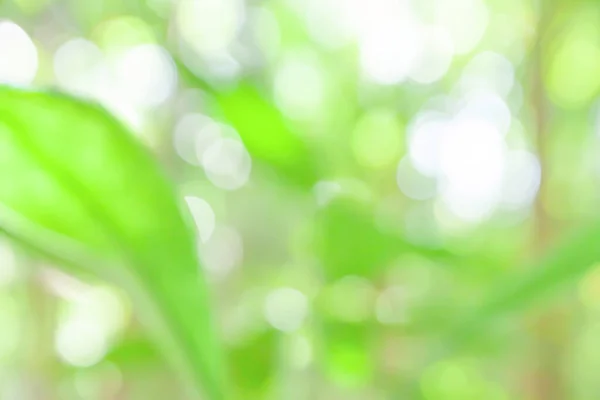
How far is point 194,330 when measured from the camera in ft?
0.74

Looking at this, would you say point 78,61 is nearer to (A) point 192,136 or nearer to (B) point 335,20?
(A) point 192,136

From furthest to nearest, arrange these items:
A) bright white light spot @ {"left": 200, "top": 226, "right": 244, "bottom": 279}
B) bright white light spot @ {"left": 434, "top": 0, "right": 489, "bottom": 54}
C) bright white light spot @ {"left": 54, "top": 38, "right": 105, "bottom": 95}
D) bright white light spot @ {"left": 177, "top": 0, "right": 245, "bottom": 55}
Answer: bright white light spot @ {"left": 434, "top": 0, "right": 489, "bottom": 54}
bright white light spot @ {"left": 200, "top": 226, "right": 244, "bottom": 279}
bright white light spot @ {"left": 177, "top": 0, "right": 245, "bottom": 55}
bright white light spot @ {"left": 54, "top": 38, "right": 105, "bottom": 95}

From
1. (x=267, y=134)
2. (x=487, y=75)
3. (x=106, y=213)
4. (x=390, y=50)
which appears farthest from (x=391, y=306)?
(x=487, y=75)

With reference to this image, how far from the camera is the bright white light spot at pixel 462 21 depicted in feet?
3.61

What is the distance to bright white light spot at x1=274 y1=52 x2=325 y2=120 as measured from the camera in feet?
2.93

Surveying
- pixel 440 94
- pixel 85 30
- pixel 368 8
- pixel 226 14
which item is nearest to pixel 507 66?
pixel 440 94

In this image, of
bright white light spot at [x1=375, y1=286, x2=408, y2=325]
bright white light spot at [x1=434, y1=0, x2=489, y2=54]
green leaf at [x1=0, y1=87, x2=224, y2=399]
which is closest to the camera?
green leaf at [x1=0, y1=87, x2=224, y2=399]

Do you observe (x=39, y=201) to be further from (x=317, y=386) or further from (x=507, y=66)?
(x=507, y=66)

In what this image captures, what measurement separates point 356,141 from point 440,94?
1.09ft

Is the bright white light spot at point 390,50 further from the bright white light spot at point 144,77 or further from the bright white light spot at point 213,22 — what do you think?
the bright white light spot at point 144,77

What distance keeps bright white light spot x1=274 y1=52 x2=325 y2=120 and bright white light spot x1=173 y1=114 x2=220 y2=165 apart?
0.50 feet

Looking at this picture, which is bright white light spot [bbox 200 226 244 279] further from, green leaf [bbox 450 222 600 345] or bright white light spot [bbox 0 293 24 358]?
green leaf [bbox 450 222 600 345]

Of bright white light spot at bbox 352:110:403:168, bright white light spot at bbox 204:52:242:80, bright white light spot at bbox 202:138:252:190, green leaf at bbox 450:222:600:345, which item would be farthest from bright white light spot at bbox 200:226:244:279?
green leaf at bbox 450:222:600:345

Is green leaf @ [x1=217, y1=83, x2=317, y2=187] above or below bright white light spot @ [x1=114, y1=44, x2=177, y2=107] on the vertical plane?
below
